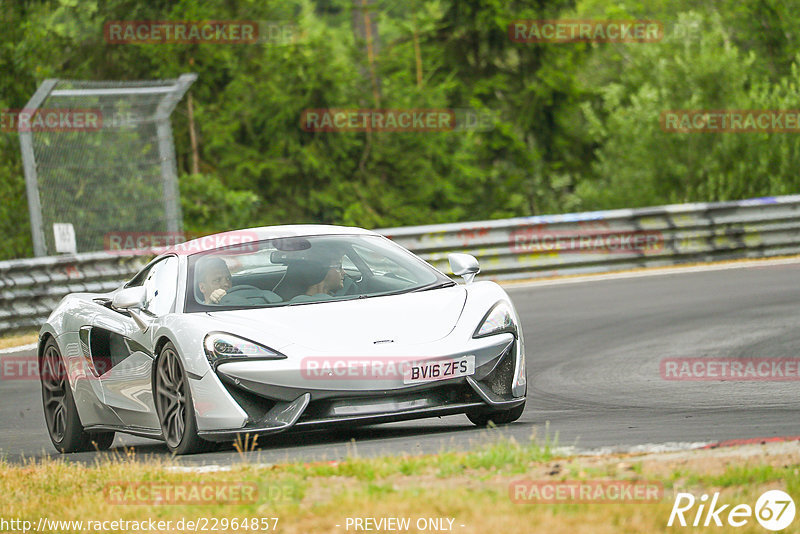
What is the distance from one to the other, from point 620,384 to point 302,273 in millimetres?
2669

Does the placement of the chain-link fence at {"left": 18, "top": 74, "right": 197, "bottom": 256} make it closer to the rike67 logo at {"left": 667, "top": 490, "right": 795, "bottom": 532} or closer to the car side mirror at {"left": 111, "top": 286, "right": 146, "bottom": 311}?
the car side mirror at {"left": 111, "top": 286, "right": 146, "bottom": 311}

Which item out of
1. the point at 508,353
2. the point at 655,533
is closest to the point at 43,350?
the point at 508,353

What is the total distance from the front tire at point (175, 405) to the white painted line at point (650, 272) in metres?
10.1

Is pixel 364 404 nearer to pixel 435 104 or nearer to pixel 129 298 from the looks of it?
pixel 129 298

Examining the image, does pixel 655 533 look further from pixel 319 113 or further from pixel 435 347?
pixel 319 113

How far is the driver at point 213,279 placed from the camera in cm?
784

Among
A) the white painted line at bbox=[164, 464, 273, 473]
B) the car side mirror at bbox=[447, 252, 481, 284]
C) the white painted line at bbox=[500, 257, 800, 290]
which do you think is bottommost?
the white painted line at bbox=[500, 257, 800, 290]

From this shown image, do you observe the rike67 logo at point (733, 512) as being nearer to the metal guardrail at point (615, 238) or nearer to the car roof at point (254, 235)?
the car roof at point (254, 235)

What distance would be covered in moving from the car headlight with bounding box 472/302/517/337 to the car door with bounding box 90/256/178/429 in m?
1.81

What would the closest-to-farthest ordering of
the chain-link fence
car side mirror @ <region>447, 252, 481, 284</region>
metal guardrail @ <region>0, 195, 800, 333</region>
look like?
car side mirror @ <region>447, 252, 481, 284</region> < the chain-link fence < metal guardrail @ <region>0, 195, 800, 333</region>

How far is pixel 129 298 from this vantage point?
780cm

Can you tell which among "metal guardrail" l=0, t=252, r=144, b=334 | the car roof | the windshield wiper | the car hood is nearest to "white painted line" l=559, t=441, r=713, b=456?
the car hood

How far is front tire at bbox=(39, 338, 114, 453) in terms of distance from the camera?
349 inches

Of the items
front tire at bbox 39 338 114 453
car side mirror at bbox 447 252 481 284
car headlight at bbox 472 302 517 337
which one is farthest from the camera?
front tire at bbox 39 338 114 453
